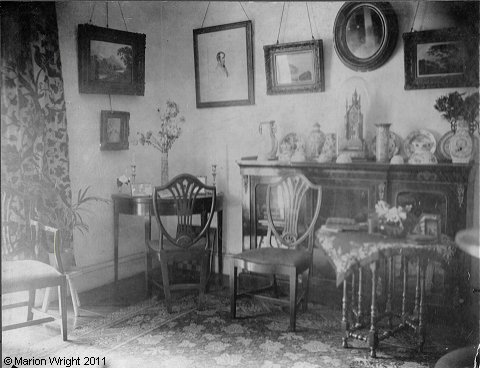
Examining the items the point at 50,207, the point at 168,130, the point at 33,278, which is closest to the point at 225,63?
the point at 168,130

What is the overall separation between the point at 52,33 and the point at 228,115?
160 centimetres

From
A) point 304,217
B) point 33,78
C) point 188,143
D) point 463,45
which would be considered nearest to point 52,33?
point 33,78

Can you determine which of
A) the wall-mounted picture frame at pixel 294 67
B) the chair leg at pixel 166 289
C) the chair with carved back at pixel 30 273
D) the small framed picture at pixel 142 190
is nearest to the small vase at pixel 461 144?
the wall-mounted picture frame at pixel 294 67

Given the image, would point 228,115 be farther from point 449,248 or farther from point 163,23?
point 449,248

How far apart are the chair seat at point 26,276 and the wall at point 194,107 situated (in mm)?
1071

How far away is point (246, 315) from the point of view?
135 inches

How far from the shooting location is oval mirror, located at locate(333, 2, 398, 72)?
11.3 feet

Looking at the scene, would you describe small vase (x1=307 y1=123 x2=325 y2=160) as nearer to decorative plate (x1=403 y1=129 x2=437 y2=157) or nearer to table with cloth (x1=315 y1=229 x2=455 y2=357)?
decorative plate (x1=403 y1=129 x2=437 y2=157)

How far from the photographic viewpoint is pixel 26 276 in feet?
9.10

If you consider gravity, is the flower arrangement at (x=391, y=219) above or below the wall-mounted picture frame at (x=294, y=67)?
below

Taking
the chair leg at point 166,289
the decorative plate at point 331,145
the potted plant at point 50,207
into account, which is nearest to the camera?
the potted plant at point 50,207

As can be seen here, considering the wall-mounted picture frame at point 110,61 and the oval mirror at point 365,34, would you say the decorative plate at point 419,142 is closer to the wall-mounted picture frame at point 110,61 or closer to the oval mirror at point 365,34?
the oval mirror at point 365,34

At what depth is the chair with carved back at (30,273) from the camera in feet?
9.02

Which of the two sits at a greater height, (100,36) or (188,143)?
(100,36)
